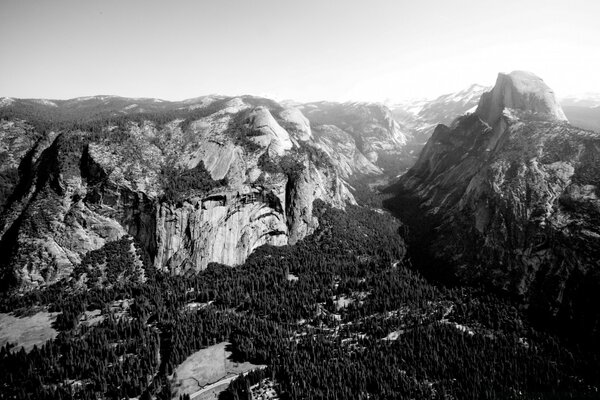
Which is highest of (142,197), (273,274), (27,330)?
(142,197)

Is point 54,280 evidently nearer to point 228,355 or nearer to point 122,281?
point 122,281

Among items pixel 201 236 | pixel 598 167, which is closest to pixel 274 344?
pixel 201 236

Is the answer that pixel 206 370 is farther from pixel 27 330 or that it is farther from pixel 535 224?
pixel 535 224

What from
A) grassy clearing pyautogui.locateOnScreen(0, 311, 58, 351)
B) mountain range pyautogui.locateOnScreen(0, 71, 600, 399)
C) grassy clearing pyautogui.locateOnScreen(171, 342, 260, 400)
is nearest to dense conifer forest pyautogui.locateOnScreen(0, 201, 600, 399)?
mountain range pyautogui.locateOnScreen(0, 71, 600, 399)

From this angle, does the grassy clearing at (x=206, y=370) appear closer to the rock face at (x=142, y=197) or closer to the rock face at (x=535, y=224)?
the rock face at (x=142, y=197)

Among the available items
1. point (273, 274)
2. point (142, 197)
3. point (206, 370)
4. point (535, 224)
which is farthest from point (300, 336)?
point (535, 224)

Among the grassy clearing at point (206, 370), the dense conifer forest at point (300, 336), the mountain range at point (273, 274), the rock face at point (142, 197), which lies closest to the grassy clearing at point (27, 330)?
the mountain range at point (273, 274)
